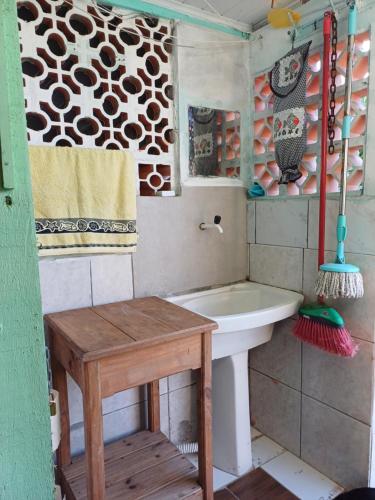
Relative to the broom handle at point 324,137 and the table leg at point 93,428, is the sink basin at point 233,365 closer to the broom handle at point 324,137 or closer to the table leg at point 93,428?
the broom handle at point 324,137

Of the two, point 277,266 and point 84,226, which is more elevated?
point 84,226

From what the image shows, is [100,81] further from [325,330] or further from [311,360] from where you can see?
[311,360]

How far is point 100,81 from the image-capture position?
54.9 inches

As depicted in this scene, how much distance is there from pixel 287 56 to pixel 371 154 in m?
0.59

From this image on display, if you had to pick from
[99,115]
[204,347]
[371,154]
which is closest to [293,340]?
[204,347]

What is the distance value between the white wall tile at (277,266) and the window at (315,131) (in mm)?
272

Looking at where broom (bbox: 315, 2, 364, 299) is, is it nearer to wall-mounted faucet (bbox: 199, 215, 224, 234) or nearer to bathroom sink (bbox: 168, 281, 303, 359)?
bathroom sink (bbox: 168, 281, 303, 359)

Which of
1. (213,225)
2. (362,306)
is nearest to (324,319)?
(362,306)

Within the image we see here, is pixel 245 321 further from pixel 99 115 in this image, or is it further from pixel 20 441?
pixel 99 115

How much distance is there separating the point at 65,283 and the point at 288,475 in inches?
50.2

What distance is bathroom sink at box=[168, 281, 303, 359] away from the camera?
133 cm

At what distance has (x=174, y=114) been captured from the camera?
5.19 ft

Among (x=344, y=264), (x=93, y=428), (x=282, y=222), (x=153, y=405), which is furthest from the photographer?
(x=282, y=222)

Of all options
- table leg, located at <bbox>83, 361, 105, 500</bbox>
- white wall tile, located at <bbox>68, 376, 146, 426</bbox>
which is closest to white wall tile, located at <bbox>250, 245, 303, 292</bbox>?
white wall tile, located at <bbox>68, 376, 146, 426</bbox>
